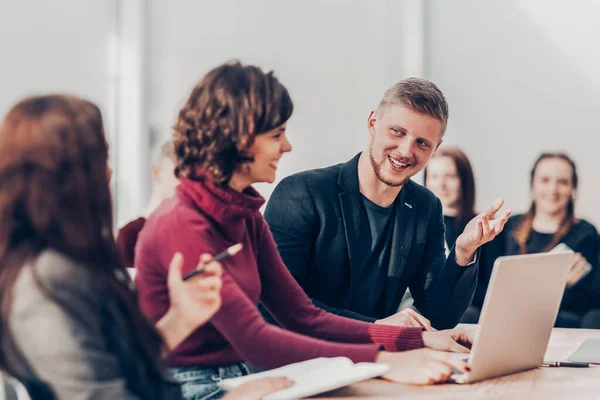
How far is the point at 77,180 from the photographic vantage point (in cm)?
132

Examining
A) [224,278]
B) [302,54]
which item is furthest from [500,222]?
[302,54]

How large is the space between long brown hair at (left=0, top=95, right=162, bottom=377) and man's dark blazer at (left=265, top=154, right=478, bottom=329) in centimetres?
114

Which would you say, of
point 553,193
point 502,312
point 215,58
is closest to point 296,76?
point 215,58

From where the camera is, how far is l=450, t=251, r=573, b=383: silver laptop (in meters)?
1.70

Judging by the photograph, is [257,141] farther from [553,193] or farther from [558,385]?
[553,193]

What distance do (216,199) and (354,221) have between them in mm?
834

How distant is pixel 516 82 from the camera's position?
5.12 m

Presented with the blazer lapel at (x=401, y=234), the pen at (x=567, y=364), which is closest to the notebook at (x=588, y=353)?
the pen at (x=567, y=364)

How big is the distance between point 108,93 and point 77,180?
328 cm

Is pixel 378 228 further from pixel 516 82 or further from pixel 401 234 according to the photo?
pixel 516 82

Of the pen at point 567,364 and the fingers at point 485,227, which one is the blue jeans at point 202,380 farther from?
the fingers at point 485,227

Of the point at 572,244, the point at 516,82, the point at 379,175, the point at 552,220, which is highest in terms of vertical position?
the point at 516,82

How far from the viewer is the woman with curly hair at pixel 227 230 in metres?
1.68

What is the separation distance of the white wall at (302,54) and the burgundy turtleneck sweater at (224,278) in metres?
2.96
